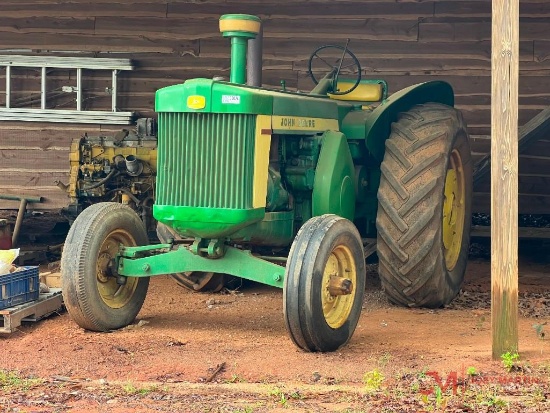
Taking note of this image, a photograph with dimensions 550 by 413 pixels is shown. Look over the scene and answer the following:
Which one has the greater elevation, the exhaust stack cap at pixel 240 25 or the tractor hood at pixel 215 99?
the exhaust stack cap at pixel 240 25

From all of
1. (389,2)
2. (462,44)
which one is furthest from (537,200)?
(389,2)

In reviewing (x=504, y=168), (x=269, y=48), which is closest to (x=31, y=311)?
(x=504, y=168)

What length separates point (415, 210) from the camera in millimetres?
8359

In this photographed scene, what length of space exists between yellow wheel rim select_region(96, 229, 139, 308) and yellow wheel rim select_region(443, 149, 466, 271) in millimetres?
2754

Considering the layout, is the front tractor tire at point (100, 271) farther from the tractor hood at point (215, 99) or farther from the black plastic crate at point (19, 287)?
the tractor hood at point (215, 99)

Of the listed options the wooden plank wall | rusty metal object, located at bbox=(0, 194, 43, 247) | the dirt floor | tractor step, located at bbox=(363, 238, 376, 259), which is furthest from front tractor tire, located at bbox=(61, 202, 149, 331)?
the wooden plank wall

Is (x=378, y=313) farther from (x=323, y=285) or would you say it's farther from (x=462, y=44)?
(x=462, y=44)

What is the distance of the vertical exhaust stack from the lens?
327 inches

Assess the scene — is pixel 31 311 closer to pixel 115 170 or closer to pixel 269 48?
pixel 115 170

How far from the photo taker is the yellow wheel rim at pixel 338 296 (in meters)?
7.21

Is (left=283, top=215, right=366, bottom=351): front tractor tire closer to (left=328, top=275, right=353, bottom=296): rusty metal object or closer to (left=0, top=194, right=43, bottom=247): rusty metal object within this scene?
(left=328, top=275, right=353, bottom=296): rusty metal object

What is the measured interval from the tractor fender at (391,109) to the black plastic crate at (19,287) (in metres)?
2.87

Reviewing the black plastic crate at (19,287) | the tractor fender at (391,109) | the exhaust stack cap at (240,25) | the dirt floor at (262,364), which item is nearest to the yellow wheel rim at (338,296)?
the dirt floor at (262,364)

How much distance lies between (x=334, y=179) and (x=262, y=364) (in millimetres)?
1884
